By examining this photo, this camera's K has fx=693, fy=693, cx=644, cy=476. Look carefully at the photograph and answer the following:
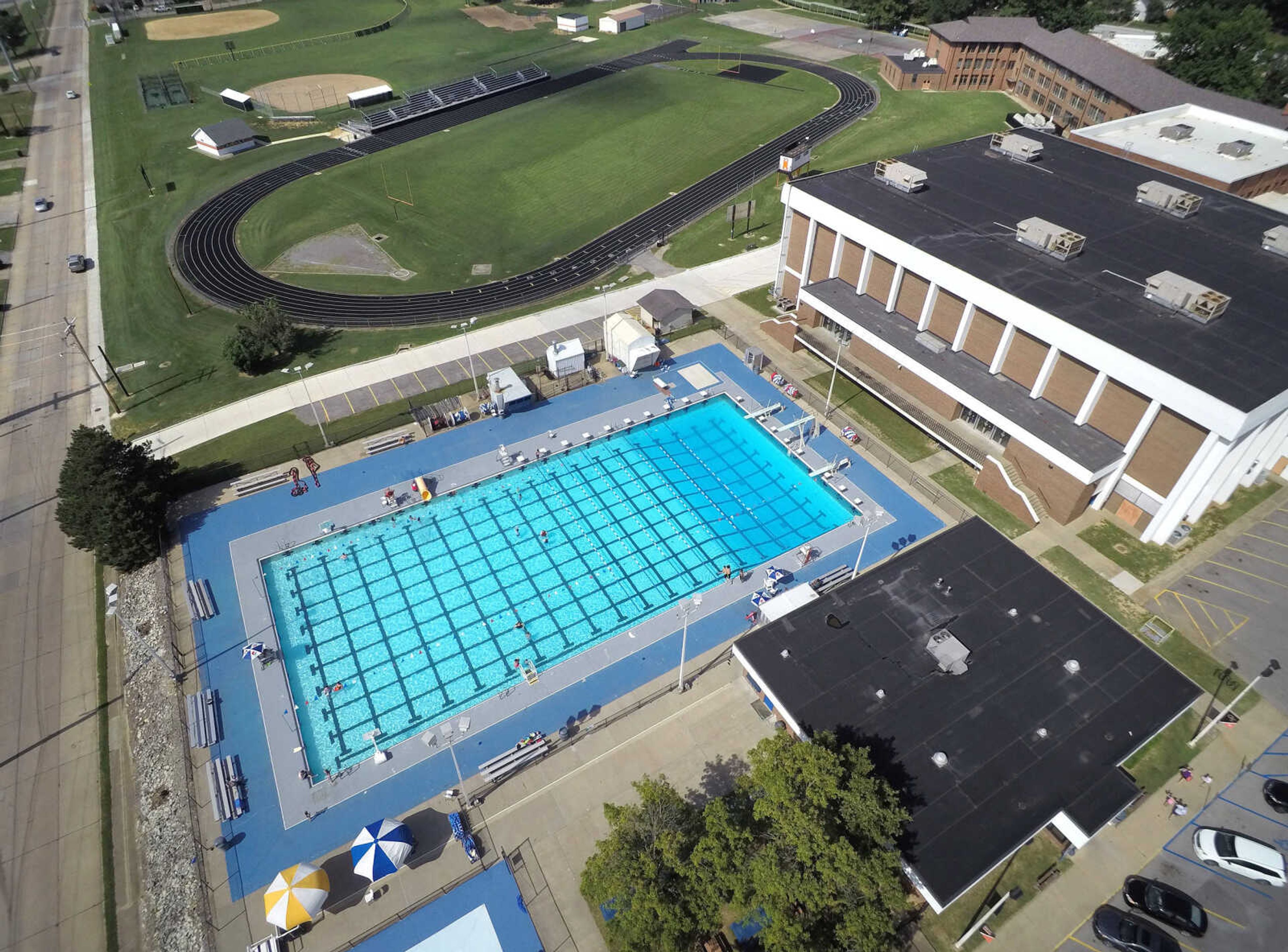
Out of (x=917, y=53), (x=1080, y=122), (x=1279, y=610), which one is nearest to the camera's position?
(x=1279, y=610)

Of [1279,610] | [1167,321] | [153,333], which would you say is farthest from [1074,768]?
[153,333]

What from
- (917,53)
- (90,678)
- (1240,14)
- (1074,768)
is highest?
(1240,14)

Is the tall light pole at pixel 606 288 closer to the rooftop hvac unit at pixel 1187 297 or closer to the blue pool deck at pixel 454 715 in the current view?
the blue pool deck at pixel 454 715

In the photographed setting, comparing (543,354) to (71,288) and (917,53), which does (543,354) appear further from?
(917,53)

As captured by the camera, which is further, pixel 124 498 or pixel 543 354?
pixel 543 354

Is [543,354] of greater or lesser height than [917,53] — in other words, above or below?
below

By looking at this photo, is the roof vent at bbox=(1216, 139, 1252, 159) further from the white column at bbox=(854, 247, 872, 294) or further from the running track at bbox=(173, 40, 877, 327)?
the white column at bbox=(854, 247, 872, 294)

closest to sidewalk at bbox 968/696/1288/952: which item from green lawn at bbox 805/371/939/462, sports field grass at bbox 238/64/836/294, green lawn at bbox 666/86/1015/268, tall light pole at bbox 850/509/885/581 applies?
tall light pole at bbox 850/509/885/581
